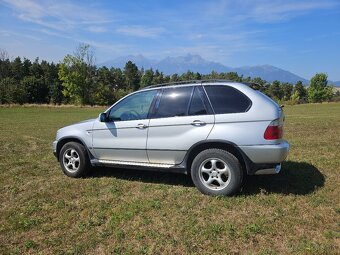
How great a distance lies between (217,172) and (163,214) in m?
1.16

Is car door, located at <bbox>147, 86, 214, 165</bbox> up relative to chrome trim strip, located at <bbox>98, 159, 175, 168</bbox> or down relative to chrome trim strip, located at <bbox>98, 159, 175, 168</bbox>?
up

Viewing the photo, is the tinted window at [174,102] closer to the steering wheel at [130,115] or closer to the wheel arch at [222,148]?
the steering wheel at [130,115]

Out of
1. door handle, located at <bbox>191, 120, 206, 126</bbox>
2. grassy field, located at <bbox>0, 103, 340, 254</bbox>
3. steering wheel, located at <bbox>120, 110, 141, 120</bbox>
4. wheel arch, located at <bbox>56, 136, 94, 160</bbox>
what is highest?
steering wheel, located at <bbox>120, 110, 141, 120</bbox>

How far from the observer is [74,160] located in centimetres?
705

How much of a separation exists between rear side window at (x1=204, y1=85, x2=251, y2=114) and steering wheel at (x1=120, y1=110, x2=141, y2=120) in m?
1.44

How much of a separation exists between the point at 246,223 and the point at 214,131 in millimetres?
1557

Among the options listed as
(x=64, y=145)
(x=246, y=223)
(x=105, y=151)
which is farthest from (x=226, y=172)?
(x=64, y=145)

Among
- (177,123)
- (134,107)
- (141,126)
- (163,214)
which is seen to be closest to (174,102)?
(177,123)

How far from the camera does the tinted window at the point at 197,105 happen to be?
225 inches

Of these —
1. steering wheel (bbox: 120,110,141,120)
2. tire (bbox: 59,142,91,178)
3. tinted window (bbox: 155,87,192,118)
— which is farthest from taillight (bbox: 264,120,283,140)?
tire (bbox: 59,142,91,178)

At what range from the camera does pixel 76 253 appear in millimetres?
3939

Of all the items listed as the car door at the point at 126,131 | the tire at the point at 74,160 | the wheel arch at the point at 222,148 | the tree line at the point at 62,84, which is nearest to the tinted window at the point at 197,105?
the wheel arch at the point at 222,148

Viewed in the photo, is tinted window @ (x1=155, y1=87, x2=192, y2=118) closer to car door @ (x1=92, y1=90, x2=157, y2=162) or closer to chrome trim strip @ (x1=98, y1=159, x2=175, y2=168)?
car door @ (x1=92, y1=90, x2=157, y2=162)

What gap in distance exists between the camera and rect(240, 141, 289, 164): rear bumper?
5.26m
